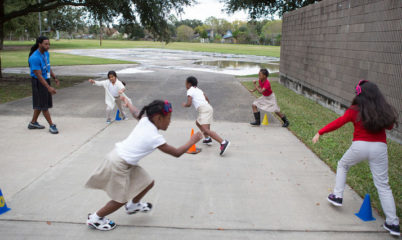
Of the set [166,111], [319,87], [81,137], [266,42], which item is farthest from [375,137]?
[266,42]

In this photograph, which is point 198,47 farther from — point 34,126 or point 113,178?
point 113,178

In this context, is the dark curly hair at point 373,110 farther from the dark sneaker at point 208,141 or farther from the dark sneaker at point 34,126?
the dark sneaker at point 34,126

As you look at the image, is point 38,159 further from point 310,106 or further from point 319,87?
point 319,87

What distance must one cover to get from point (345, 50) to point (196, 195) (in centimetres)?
738

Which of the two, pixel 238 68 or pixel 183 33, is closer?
pixel 238 68

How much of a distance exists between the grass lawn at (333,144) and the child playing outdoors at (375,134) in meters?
0.63

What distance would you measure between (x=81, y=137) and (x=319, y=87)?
811cm

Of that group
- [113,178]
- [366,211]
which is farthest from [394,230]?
[113,178]

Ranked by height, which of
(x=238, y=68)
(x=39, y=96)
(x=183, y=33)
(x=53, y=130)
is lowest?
(x=53, y=130)

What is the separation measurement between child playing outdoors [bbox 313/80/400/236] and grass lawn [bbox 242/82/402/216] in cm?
63

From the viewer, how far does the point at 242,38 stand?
344ft

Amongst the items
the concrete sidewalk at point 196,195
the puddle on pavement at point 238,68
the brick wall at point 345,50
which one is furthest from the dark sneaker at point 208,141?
the puddle on pavement at point 238,68

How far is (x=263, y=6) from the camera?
2039cm

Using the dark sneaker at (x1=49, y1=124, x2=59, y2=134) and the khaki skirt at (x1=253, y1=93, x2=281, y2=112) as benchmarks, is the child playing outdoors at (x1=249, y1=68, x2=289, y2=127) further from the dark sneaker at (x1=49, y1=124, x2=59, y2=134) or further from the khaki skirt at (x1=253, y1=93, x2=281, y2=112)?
the dark sneaker at (x1=49, y1=124, x2=59, y2=134)
